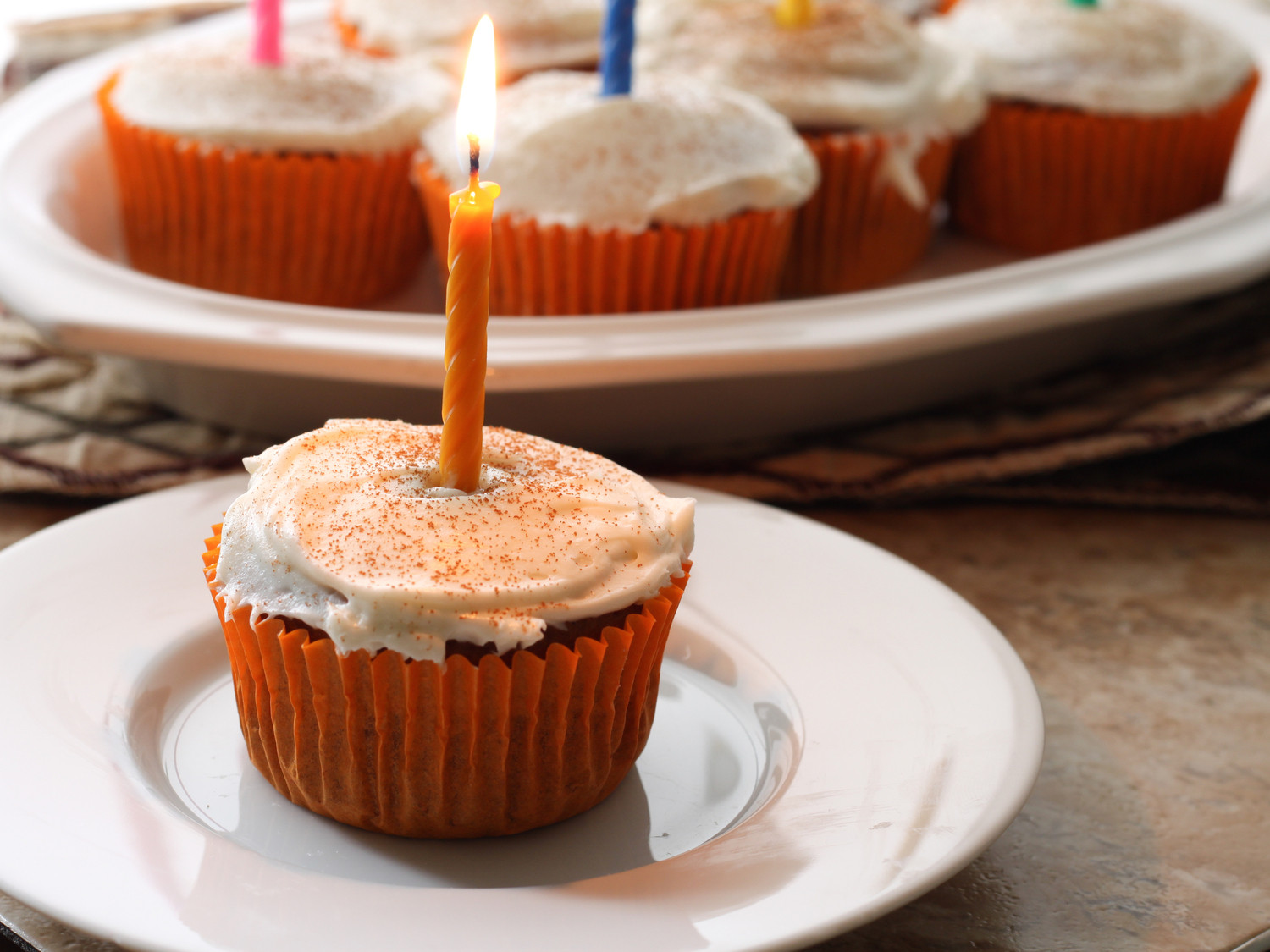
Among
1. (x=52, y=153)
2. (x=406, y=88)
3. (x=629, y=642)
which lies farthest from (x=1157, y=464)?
(x=52, y=153)

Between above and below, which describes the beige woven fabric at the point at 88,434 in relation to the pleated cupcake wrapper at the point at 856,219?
below

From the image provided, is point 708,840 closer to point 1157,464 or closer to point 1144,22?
point 1157,464

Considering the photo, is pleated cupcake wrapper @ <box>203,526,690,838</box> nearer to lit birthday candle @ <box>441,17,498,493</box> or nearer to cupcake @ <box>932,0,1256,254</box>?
lit birthday candle @ <box>441,17,498,493</box>

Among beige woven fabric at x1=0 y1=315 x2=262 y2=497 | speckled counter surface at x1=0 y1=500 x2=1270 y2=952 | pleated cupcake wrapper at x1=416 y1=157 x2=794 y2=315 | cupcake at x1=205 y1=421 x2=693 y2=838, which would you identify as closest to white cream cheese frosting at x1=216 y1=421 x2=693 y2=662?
A: cupcake at x1=205 y1=421 x2=693 y2=838

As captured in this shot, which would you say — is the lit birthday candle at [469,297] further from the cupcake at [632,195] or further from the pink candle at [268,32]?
the pink candle at [268,32]

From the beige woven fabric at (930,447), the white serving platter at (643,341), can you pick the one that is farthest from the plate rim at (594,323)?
the beige woven fabric at (930,447)

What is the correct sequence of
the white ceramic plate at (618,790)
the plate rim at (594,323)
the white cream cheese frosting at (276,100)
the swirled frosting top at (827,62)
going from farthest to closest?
the swirled frosting top at (827,62) → the white cream cheese frosting at (276,100) → the plate rim at (594,323) → the white ceramic plate at (618,790)

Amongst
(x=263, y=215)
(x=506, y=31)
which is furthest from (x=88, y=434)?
(x=506, y=31)

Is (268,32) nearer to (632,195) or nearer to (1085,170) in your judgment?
(632,195)
